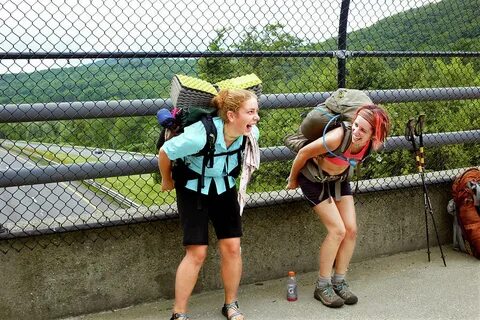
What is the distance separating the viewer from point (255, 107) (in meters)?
3.53

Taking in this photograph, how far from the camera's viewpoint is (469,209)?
4.97 metres

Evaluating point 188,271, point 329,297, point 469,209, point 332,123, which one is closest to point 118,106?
point 188,271

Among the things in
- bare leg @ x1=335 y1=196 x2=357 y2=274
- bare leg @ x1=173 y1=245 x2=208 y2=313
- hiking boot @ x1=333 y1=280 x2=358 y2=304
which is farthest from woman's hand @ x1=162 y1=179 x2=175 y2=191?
hiking boot @ x1=333 y1=280 x2=358 y2=304

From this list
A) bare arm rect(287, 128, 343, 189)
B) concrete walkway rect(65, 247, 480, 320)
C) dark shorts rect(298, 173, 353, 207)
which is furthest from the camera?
dark shorts rect(298, 173, 353, 207)

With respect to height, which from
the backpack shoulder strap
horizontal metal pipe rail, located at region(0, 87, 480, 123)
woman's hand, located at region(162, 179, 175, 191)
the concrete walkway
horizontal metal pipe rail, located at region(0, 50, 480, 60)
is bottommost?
Answer: the concrete walkway

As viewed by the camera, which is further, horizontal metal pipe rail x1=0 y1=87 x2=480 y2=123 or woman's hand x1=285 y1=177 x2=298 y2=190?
woman's hand x1=285 y1=177 x2=298 y2=190

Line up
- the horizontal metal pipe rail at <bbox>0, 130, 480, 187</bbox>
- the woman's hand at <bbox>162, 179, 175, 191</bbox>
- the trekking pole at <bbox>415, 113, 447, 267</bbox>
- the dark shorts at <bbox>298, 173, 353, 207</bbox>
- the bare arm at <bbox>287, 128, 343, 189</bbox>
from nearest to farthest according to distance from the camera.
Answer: the woman's hand at <bbox>162, 179, 175, 191</bbox> < the horizontal metal pipe rail at <bbox>0, 130, 480, 187</bbox> < the bare arm at <bbox>287, 128, 343, 189</bbox> < the dark shorts at <bbox>298, 173, 353, 207</bbox> < the trekking pole at <bbox>415, 113, 447, 267</bbox>

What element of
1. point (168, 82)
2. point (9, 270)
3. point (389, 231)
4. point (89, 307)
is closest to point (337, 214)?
point (389, 231)

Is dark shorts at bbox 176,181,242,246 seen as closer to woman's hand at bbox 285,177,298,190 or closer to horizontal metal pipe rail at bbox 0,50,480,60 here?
woman's hand at bbox 285,177,298,190

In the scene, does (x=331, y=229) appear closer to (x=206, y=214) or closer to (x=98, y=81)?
(x=206, y=214)

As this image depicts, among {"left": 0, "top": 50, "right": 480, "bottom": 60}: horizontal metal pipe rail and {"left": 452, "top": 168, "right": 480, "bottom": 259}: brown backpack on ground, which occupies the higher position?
{"left": 0, "top": 50, "right": 480, "bottom": 60}: horizontal metal pipe rail

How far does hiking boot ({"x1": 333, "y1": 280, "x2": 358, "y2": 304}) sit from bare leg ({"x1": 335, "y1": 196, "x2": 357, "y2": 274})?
9 centimetres

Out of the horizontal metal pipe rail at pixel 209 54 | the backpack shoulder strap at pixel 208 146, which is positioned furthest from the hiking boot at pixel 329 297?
the horizontal metal pipe rail at pixel 209 54

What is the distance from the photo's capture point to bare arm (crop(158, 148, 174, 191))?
3495 mm
